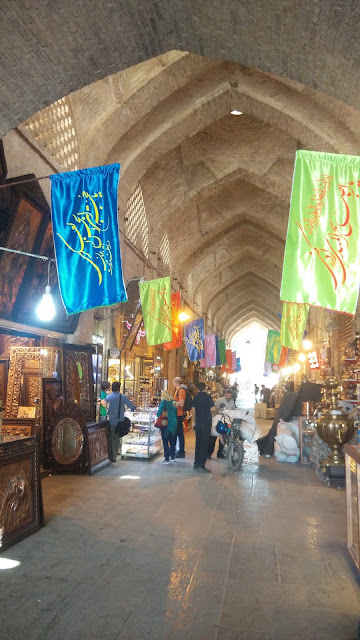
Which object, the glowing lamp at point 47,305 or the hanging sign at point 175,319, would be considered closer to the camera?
the glowing lamp at point 47,305

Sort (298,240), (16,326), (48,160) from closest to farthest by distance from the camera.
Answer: (298,240) < (16,326) < (48,160)

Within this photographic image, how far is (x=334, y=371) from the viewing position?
15.9m

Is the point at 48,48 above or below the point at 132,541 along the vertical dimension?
above

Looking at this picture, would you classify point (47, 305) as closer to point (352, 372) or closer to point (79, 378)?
point (79, 378)

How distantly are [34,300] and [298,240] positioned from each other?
14.8ft

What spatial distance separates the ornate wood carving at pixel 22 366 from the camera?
803 cm

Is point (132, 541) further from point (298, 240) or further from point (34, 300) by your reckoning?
point (34, 300)

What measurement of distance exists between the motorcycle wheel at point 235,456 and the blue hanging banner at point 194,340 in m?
7.28

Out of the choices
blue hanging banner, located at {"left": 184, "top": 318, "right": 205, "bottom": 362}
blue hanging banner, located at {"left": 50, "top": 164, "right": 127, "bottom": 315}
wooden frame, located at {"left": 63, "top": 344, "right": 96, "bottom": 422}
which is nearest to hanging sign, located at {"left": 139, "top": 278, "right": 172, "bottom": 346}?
wooden frame, located at {"left": 63, "top": 344, "right": 96, "bottom": 422}

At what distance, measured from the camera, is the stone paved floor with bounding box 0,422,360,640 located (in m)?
2.83

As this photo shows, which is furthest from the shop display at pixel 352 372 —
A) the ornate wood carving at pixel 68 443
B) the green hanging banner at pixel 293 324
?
the ornate wood carving at pixel 68 443

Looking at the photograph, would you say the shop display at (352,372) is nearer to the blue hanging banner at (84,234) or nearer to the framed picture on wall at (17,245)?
the blue hanging banner at (84,234)

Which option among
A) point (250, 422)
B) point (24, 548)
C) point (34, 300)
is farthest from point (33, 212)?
point (250, 422)

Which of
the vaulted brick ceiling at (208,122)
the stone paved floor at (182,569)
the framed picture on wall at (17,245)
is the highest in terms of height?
the vaulted brick ceiling at (208,122)
